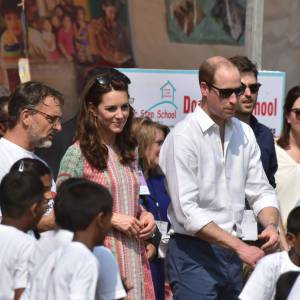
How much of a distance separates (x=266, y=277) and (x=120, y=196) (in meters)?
0.99

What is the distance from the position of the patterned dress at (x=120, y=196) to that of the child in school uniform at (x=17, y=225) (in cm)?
67

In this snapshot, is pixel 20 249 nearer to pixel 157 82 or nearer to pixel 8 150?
pixel 8 150

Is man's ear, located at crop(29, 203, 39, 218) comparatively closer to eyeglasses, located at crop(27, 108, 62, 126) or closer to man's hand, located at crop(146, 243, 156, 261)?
eyeglasses, located at crop(27, 108, 62, 126)

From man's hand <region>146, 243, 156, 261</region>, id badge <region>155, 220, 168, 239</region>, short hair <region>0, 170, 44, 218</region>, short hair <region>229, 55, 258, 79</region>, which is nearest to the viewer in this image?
short hair <region>0, 170, 44, 218</region>

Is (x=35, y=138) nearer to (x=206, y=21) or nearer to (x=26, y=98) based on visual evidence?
(x=26, y=98)

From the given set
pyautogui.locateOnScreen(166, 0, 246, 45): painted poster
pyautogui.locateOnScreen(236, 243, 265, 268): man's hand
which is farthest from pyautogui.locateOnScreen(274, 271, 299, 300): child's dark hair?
pyautogui.locateOnScreen(166, 0, 246, 45): painted poster

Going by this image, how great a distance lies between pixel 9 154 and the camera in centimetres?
528

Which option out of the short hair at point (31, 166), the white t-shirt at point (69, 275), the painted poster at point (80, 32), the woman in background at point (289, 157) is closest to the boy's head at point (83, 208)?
the white t-shirt at point (69, 275)

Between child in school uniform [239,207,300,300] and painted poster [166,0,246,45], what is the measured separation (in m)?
4.59

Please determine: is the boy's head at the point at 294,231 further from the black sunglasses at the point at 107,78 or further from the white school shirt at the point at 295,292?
the black sunglasses at the point at 107,78

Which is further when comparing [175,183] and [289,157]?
[289,157]

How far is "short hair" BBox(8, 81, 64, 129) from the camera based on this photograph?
5.49 metres

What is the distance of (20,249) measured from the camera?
14.7 ft

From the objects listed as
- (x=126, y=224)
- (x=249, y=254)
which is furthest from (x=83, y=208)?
(x=249, y=254)
